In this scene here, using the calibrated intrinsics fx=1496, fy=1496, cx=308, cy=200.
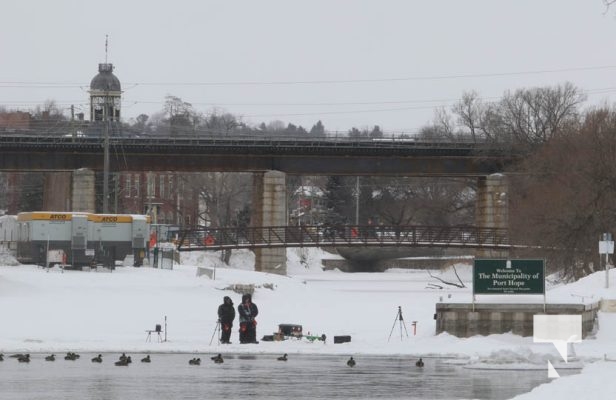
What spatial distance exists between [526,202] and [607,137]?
28.7ft

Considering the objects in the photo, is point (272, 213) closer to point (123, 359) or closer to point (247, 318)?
point (247, 318)

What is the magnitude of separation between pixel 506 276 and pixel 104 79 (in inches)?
4186

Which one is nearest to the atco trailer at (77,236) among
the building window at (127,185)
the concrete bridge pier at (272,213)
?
the concrete bridge pier at (272,213)

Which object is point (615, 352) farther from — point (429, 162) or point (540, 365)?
point (429, 162)

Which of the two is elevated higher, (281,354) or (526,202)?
(526,202)

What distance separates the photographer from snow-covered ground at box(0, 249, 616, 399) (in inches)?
1319

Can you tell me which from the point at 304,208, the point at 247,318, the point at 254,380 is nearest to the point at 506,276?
the point at 247,318

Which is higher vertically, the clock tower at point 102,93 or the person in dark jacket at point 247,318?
the clock tower at point 102,93

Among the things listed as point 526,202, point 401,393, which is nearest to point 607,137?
point 526,202

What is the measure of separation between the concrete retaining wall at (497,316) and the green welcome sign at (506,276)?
1151 millimetres

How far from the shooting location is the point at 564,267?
68.4 meters

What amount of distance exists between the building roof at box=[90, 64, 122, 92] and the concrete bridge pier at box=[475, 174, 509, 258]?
167ft

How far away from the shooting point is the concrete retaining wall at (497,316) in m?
37.1

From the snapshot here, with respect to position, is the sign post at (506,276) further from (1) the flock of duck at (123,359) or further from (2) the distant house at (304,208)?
(2) the distant house at (304,208)
